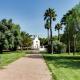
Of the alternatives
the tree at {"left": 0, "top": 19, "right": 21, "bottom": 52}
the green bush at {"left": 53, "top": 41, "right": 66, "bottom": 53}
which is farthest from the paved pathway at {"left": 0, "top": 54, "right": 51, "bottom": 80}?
the green bush at {"left": 53, "top": 41, "right": 66, "bottom": 53}

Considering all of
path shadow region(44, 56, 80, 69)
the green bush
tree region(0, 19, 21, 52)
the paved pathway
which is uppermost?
tree region(0, 19, 21, 52)

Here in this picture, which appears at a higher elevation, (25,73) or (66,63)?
(66,63)

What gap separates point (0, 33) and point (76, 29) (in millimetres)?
33798

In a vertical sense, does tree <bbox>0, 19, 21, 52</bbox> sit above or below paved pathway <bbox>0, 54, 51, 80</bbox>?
above

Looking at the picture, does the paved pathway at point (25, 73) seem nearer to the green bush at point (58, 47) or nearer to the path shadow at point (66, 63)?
the path shadow at point (66, 63)

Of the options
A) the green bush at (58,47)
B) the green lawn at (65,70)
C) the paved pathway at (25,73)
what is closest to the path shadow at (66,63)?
the green lawn at (65,70)

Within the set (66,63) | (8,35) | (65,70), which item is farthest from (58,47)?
(65,70)

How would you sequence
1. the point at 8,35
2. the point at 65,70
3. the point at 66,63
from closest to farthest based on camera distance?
the point at 65,70
the point at 66,63
the point at 8,35

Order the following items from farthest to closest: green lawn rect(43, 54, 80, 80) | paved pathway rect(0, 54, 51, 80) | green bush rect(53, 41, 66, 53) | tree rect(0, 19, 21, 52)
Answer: green bush rect(53, 41, 66, 53), tree rect(0, 19, 21, 52), green lawn rect(43, 54, 80, 80), paved pathway rect(0, 54, 51, 80)

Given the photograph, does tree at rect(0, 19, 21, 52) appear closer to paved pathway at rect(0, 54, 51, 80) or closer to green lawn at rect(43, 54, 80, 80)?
green lawn at rect(43, 54, 80, 80)

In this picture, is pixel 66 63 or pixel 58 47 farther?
pixel 58 47

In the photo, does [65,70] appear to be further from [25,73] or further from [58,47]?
[58,47]

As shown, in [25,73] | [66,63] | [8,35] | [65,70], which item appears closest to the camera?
[25,73]

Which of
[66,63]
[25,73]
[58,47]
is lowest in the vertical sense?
[25,73]
